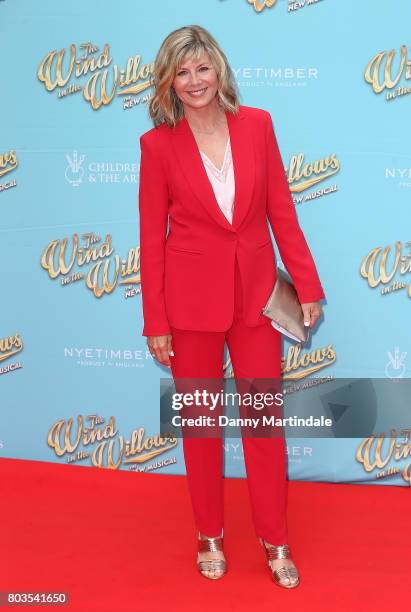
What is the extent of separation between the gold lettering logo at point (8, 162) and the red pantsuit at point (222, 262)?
1133 millimetres

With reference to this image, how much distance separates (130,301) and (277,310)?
109cm

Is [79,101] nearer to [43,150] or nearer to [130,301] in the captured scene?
[43,150]

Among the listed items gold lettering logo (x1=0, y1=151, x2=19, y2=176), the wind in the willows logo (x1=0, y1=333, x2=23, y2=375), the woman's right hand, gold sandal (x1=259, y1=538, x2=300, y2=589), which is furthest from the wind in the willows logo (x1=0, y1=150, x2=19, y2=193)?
gold sandal (x1=259, y1=538, x2=300, y2=589)

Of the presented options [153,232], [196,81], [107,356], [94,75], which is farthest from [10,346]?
[196,81]

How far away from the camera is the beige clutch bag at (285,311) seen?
2.22m

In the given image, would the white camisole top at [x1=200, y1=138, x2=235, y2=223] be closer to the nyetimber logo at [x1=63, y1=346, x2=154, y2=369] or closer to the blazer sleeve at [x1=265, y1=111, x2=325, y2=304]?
the blazer sleeve at [x1=265, y1=111, x2=325, y2=304]

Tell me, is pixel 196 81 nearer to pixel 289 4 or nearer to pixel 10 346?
pixel 289 4

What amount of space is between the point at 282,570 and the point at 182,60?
1.47 meters

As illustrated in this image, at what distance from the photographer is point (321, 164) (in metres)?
2.93


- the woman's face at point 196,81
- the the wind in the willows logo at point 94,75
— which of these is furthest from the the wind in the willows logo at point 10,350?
the woman's face at point 196,81

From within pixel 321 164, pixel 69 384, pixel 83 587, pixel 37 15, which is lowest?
pixel 83 587

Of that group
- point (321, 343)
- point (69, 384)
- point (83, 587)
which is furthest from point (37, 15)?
point (83, 587)

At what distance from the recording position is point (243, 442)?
2350mm

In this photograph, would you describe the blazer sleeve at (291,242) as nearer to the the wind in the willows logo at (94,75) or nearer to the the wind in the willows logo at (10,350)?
the the wind in the willows logo at (94,75)
